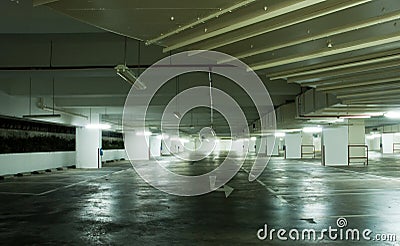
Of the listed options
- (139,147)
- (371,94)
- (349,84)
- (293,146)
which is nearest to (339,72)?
(349,84)

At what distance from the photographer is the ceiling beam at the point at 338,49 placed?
4.83m

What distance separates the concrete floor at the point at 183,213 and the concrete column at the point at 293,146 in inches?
787

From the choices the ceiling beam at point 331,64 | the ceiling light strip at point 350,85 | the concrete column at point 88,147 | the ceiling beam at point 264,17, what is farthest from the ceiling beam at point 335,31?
the concrete column at point 88,147

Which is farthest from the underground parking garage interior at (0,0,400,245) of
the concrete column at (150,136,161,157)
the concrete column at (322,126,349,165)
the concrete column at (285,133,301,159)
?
the concrete column at (150,136,161,157)

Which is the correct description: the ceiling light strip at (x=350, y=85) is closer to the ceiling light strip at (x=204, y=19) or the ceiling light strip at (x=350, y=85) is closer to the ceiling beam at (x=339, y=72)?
the ceiling beam at (x=339, y=72)

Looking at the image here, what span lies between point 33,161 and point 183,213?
40.9ft

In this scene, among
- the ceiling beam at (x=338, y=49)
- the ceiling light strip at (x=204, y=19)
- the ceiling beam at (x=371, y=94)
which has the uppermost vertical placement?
the ceiling light strip at (x=204, y=19)

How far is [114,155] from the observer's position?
Answer: 29.7 m

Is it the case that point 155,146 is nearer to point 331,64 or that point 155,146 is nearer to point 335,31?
point 331,64

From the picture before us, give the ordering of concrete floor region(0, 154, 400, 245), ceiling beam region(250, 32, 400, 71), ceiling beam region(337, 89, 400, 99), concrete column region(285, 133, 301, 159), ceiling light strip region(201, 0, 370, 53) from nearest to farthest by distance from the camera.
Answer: ceiling light strip region(201, 0, 370, 53) < ceiling beam region(250, 32, 400, 71) < concrete floor region(0, 154, 400, 245) < ceiling beam region(337, 89, 400, 99) < concrete column region(285, 133, 301, 159)

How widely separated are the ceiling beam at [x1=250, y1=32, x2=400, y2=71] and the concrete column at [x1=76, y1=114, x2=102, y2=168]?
49.7ft

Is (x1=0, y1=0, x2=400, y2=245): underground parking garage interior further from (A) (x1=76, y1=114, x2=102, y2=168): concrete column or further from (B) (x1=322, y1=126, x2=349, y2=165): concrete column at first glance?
(B) (x1=322, y1=126, x2=349, y2=165): concrete column

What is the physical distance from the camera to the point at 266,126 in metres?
20.7

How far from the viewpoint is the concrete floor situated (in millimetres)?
5469
